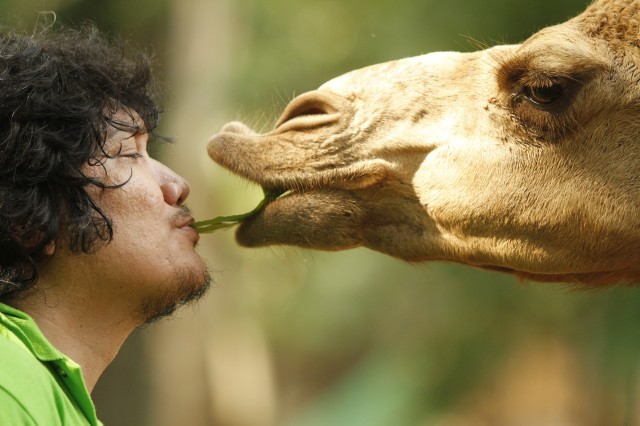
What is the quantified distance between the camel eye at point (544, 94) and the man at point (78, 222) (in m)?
1.38

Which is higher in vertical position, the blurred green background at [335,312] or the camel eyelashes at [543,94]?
the camel eyelashes at [543,94]

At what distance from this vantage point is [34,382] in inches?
94.8

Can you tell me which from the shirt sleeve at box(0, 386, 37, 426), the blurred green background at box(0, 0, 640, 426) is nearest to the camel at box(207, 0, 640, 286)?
the shirt sleeve at box(0, 386, 37, 426)

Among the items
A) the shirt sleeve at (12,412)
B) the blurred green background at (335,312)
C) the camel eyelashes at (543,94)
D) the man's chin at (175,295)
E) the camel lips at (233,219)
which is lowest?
the blurred green background at (335,312)

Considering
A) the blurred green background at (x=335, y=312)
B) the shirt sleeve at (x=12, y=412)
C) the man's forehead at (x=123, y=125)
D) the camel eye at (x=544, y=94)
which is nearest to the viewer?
the shirt sleeve at (x=12, y=412)

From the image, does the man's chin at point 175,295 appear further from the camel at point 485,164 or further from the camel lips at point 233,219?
the camel at point 485,164

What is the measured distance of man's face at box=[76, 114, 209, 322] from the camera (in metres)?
3.06

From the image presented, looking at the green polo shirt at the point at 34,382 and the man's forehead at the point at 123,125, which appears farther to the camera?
the man's forehead at the point at 123,125

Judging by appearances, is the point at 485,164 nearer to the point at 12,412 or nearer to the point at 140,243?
the point at 140,243

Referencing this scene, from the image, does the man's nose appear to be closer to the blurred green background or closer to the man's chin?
the man's chin

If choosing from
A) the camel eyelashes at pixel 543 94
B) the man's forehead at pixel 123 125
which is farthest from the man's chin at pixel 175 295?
the camel eyelashes at pixel 543 94

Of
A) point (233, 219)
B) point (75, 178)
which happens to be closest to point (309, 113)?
point (233, 219)

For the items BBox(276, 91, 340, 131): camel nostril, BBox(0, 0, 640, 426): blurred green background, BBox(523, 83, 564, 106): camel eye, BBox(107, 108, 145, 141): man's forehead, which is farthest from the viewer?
BBox(0, 0, 640, 426): blurred green background

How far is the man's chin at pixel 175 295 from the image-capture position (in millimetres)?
3160
